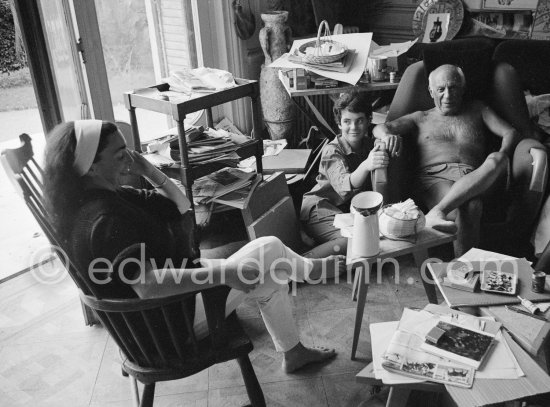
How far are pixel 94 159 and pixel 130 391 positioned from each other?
1030mm

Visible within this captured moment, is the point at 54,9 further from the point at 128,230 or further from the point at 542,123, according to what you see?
the point at 542,123

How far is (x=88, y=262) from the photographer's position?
165 centimetres

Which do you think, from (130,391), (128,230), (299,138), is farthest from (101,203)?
(299,138)

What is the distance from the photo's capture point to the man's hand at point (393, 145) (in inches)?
109

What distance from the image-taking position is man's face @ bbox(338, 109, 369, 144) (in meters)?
2.87

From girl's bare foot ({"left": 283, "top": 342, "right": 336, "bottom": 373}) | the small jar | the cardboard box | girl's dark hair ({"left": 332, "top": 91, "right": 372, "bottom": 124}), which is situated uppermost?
the cardboard box

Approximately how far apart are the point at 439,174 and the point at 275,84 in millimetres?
1366

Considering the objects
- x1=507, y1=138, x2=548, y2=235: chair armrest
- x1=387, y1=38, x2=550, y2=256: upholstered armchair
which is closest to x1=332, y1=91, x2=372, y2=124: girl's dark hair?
x1=387, y1=38, x2=550, y2=256: upholstered armchair

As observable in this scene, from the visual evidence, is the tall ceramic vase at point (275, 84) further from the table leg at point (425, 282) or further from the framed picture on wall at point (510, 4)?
the table leg at point (425, 282)

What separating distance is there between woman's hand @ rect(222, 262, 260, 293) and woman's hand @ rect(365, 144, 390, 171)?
3.63ft

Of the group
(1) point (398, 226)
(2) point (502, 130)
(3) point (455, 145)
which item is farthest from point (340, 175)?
(2) point (502, 130)

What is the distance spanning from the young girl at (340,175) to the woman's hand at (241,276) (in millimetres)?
1081

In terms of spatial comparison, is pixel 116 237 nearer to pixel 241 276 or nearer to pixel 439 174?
pixel 241 276

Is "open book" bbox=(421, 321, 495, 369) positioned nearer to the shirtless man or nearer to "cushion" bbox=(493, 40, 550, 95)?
the shirtless man
